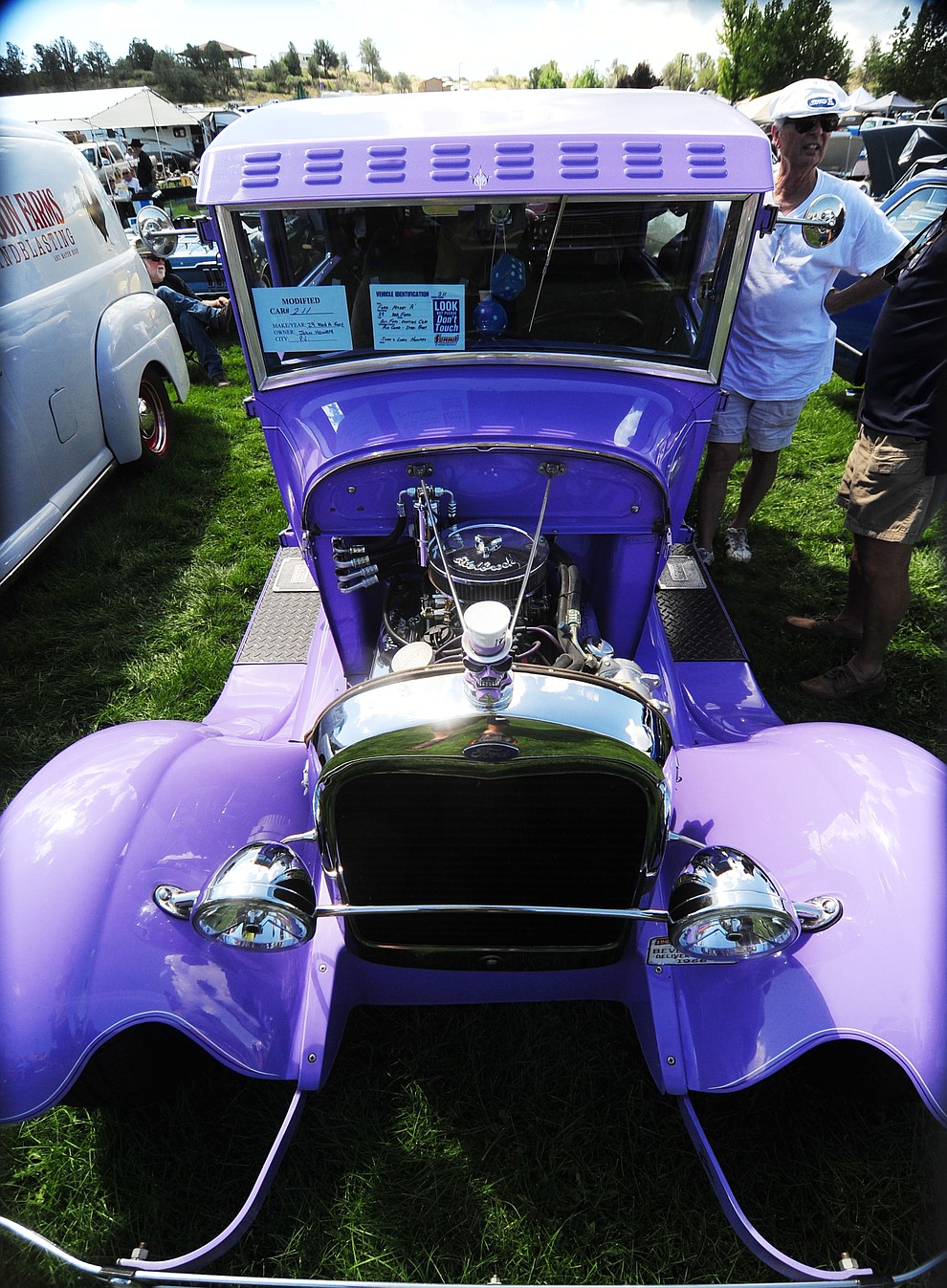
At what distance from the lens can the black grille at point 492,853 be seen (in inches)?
66.8

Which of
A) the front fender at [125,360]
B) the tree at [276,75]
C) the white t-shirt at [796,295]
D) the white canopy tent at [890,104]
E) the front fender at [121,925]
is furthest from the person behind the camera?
the white canopy tent at [890,104]

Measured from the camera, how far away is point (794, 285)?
3236mm

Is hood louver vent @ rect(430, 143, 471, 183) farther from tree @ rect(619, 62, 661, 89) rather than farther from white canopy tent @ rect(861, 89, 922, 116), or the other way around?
white canopy tent @ rect(861, 89, 922, 116)

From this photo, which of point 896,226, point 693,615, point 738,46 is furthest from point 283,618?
point 738,46

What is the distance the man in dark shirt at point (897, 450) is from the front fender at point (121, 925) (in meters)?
2.61

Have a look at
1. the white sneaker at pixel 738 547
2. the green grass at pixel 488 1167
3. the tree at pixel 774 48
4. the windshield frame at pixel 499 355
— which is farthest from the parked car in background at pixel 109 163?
the tree at pixel 774 48

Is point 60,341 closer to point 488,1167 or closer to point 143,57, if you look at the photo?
point 488,1167

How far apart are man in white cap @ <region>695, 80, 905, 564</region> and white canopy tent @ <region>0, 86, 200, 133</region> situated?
1653 cm

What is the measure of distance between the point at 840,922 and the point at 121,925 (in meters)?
1.70

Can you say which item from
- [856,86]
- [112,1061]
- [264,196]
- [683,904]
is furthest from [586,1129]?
[856,86]

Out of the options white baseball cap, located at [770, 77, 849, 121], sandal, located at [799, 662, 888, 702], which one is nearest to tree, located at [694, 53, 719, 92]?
white baseball cap, located at [770, 77, 849, 121]

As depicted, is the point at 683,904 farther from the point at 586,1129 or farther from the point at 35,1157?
the point at 35,1157

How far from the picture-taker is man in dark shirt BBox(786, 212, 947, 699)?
8.91 ft

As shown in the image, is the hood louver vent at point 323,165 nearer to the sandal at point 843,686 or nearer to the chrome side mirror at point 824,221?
the chrome side mirror at point 824,221
